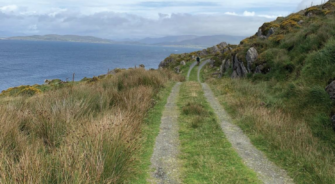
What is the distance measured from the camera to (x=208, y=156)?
20.6 ft

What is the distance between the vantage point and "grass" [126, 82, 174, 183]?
207 inches

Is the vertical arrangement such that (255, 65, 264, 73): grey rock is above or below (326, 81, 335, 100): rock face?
above

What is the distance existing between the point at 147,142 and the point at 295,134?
4724 millimetres

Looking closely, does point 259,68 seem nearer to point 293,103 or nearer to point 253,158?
point 293,103

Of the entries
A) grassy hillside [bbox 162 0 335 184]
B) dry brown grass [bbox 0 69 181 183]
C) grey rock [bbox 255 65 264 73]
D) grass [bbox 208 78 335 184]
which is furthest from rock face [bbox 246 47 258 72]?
dry brown grass [bbox 0 69 181 183]

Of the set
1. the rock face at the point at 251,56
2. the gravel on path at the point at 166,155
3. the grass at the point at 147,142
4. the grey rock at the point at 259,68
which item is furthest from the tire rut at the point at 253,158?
the rock face at the point at 251,56

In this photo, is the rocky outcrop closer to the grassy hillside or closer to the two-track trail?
the grassy hillside

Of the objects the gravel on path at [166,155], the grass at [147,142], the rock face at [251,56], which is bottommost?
the gravel on path at [166,155]

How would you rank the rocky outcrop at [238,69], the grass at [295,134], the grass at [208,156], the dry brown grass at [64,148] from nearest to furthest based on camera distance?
the dry brown grass at [64,148]
the grass at [208,156]
the grass at [295,134]
the rocky outcrop at [238,69]

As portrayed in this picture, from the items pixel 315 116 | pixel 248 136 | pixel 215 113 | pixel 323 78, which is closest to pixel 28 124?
pixel 248 136

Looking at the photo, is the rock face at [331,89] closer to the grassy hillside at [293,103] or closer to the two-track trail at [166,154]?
the grassy hillside at [293,103]

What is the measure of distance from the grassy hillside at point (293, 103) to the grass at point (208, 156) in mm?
1099

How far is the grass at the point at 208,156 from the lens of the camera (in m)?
5.18

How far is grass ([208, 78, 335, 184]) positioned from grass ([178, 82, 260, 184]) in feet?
3.53
